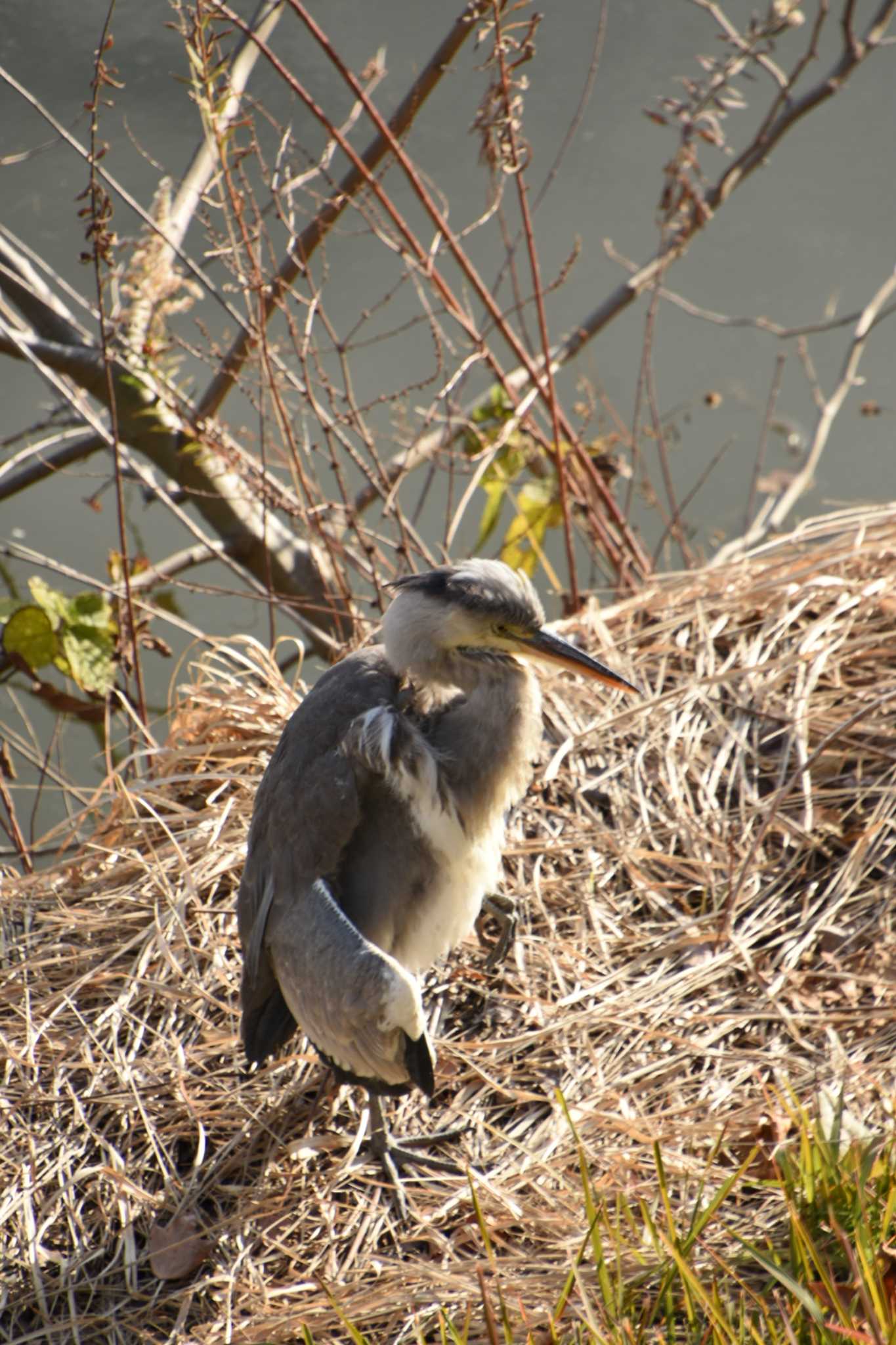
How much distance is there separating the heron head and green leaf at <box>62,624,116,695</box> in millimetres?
1195

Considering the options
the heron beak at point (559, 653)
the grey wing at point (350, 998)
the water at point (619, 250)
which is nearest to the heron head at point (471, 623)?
the heron beak at point (559, 653)

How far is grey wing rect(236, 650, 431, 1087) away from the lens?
5.54 feet

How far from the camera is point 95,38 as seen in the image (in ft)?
11.1

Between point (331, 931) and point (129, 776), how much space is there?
1.57 m

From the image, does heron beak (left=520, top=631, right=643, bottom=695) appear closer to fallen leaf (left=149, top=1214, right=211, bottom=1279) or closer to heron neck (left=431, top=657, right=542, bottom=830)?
heron neck (left=431, top=657, right=542, bottom=830)

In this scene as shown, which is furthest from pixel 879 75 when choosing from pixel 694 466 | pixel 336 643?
pixel 336 643

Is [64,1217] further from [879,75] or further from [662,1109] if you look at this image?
[879,75]

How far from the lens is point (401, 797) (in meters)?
1.83

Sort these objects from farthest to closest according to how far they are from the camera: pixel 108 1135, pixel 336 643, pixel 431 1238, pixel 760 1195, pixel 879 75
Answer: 1. pixel 879 75
2. pixel 336 643
3. pixel 108 1135
4. pixel 431 1238
5. pixel 760 1195

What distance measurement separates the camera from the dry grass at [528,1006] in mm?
1743

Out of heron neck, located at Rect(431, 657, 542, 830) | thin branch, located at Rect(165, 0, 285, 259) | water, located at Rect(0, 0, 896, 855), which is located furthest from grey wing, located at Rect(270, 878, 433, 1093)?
water, located at Rect(0, 0, 896, 855)

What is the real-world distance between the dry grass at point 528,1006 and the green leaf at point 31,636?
16.8 inches

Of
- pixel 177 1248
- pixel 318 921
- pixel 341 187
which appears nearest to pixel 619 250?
pixel 341 187

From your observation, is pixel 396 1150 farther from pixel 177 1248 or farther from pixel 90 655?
pixel 90 655
